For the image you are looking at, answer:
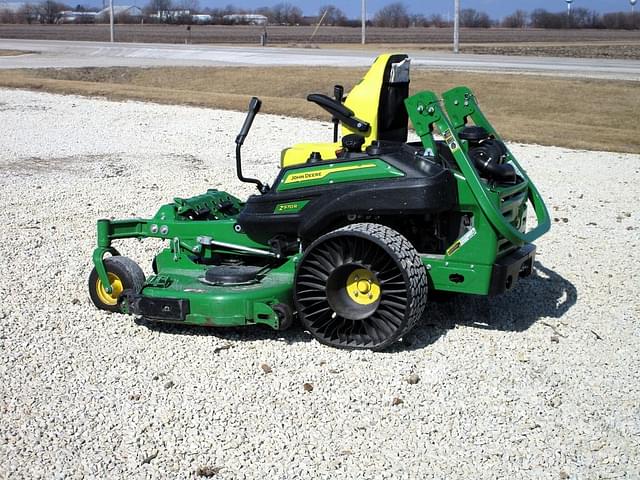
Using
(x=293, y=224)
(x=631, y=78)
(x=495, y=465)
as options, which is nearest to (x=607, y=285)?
(x=293, y=224)

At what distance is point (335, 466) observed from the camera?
417 centimetres

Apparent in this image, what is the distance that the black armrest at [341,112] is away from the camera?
576cm

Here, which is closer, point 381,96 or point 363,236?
point 363,236

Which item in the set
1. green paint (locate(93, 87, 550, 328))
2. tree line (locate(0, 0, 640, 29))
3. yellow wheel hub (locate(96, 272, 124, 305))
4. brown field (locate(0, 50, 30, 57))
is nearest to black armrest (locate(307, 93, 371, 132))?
green paint (locate(93, 87, 550, 328))

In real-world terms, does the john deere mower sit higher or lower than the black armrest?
lower

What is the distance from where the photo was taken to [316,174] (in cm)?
558

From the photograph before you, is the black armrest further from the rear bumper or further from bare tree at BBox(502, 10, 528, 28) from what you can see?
bare tree at BBox(502, 10, 528, 28)

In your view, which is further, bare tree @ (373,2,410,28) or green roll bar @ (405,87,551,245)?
bare tree @ (373,2,410,28)

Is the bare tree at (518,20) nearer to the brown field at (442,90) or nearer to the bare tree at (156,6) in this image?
the bare tree at (156,6)

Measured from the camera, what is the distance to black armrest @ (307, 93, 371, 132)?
5.76 metres

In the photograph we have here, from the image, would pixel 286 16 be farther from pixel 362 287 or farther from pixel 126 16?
pixel 362 287


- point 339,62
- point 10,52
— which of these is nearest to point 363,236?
point 339,62

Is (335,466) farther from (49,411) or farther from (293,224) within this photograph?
(293,224)

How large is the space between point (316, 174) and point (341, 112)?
50 centimetres
